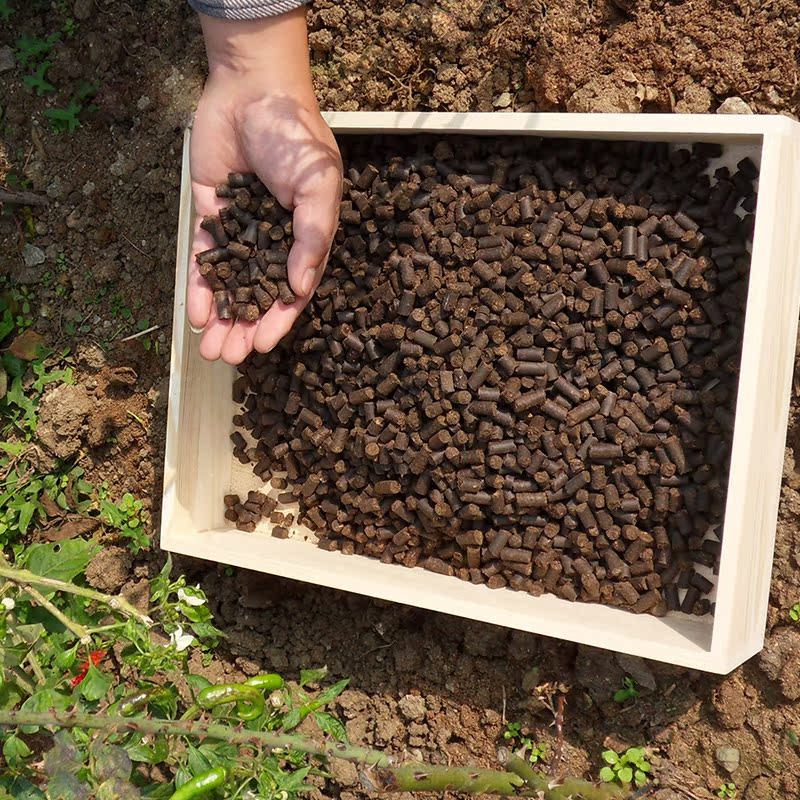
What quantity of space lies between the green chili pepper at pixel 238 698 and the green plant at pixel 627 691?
1.59 m

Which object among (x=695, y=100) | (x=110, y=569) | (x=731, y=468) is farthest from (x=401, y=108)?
(x=110, y=569)

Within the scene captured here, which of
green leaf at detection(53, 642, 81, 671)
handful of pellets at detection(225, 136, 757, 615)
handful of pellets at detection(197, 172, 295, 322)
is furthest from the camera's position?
handful of pellets at detection(197, 172, 295, 322)

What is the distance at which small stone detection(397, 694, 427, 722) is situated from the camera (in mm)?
3689

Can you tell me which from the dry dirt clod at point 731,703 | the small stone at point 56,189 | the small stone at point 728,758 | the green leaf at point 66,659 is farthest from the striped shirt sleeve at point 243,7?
the small stone at point 728,758

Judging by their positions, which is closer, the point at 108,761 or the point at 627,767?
the point at 108,761

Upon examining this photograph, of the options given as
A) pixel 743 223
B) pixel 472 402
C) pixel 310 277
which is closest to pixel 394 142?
pixel 310 277

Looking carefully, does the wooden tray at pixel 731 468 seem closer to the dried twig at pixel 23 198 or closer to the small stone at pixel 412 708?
the small stone at pixel 412 708

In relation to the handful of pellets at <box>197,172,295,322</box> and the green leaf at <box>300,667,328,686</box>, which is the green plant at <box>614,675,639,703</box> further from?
the handful of pellets at <box>197,172,295,322</box>

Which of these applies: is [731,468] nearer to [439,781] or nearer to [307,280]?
[439,781]

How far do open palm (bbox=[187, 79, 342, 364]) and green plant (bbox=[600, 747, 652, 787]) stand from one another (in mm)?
2219

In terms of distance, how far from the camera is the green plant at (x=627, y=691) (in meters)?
3.50

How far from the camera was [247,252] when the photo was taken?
337cm

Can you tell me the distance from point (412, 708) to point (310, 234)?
2070mm

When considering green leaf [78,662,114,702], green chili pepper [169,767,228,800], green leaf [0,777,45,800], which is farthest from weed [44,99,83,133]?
green chili pepper [169,767,228,800]
